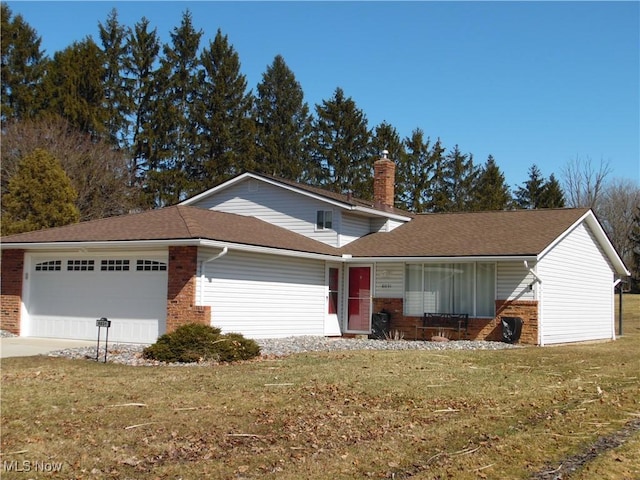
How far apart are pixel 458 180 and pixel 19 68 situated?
3075 cm

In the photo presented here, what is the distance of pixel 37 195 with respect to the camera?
92.7 ft

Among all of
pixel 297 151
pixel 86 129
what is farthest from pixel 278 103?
pixel 86 129

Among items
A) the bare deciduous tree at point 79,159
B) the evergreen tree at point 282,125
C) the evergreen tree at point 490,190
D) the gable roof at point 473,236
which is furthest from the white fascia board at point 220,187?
the evergreen tree at point 490,190

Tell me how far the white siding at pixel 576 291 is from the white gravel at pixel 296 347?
8.13ft

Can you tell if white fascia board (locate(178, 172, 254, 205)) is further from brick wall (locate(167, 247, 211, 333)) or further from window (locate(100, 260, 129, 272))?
brick wall (locate(167, 247, 211, 333))

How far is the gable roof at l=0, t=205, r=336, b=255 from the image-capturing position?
17.2 meters

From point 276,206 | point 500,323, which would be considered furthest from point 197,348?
point 276,206

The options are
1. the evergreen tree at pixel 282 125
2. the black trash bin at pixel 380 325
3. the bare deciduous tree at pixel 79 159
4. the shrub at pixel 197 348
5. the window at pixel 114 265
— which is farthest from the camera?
the evergreen tree at pixel 282 125

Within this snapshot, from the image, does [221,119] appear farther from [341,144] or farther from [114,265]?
[114,265]

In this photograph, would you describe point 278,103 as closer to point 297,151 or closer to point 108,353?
point 297,151

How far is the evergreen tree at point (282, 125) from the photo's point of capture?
46969 mm

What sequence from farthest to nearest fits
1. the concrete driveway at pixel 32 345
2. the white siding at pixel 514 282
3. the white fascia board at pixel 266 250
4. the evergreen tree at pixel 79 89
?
1. the evergreen tree at pixel 79 89
2. the white siding at pixel 514 282
3. the white fascia board at pixel 266 250
4. the concrete driveway at pixel 32 345

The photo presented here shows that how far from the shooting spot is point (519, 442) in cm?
788

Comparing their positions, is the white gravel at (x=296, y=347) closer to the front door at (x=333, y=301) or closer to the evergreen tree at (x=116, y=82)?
the front door at (x=333, y=301)
